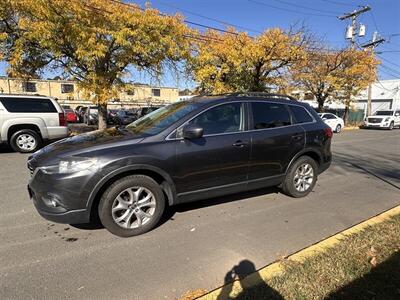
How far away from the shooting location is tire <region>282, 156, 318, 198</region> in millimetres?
5214

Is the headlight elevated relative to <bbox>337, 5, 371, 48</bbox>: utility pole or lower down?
lower down

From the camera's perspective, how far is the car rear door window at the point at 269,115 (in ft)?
15.5

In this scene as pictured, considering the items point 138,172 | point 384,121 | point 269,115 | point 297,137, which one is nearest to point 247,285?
point 138,172

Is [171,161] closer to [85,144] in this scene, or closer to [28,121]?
[85,144]

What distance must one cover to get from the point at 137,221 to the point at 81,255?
0.77 m

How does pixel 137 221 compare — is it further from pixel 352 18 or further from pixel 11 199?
pixel 352 18

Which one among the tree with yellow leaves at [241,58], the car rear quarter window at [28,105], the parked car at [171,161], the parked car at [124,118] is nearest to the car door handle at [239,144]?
the parked car at [171,161]

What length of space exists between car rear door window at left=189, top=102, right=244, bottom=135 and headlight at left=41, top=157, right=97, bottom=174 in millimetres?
1427

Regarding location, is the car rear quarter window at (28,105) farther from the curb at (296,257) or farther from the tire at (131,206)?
the curb at (296,257)

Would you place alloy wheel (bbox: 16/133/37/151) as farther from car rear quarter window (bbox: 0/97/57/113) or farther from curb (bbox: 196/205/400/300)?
curb (bbox: 196/205/400/300)

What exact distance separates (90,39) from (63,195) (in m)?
10.1

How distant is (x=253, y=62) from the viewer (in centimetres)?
1973

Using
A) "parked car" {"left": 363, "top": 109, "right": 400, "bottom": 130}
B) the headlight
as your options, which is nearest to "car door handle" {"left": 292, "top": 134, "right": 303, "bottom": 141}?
the headlight

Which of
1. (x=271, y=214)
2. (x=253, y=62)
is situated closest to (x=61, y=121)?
(x=271, y=214)
